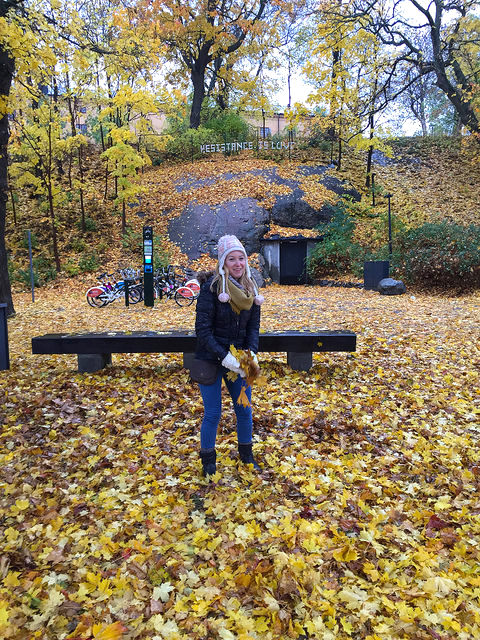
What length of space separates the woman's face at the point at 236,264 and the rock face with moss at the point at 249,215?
1394cm

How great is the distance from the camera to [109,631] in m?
2.05

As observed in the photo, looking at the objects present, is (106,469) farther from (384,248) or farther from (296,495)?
(384,248)

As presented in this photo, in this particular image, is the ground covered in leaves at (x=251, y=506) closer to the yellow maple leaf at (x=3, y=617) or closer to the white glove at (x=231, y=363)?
the yellow maple leaf at (x=3, y=617)

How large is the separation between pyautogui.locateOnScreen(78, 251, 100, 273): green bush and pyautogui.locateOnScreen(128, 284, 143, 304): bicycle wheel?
15.2 ft

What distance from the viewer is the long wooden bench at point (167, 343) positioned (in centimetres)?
538

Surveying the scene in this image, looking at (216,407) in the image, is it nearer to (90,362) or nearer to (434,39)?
(90,362)

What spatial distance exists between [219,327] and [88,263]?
14186 mm

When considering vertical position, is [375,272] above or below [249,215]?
below

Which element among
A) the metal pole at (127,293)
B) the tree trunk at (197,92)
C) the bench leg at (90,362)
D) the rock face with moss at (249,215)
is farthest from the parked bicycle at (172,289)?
the tree trunk at (197,92)

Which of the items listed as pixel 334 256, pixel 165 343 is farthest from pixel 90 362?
pixel 334 256

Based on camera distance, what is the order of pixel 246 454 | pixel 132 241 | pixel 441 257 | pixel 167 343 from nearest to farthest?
pixel 246 454 < pixel 167 343 < pixel 441 257 < pixel 132 241

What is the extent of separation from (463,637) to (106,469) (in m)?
2.63

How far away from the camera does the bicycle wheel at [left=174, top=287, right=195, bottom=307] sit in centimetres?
1195

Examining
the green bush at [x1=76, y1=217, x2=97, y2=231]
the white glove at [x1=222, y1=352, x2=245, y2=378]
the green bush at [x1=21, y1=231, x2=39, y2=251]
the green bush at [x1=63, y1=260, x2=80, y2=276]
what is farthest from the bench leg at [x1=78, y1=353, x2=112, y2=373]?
the green bush at [x1=76, y1=217, x2=97, y2=231]
